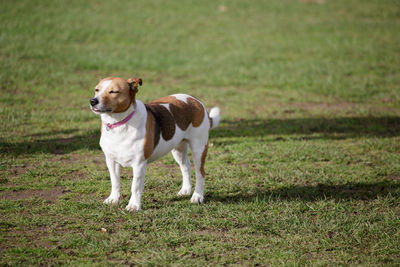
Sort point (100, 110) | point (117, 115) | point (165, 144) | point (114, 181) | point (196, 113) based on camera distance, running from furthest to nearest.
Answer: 1. point (196, 113)
2. point (114, 181)
3. point (165, 144)
4. point (117, 115)
5. point (100, 110)

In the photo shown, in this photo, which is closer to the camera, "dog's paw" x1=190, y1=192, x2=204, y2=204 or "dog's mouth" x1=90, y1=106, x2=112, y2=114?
"dog's mouth" x1=90, y1=106, x2=112, y2=114

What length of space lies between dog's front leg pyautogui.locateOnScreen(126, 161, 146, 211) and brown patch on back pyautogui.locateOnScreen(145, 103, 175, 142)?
13.6 inches

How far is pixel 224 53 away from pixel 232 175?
412 inches

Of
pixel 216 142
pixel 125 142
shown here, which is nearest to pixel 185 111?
pixel 125 142

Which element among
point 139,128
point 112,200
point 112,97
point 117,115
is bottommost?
point 112,200

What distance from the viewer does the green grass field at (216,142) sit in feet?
17.7

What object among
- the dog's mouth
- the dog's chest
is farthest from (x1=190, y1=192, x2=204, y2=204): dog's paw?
the dog's mouth

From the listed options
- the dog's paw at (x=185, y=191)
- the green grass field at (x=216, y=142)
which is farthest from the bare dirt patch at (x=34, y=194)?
the dog's paw at (x=185, y=191)

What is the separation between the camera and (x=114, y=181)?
618 cm

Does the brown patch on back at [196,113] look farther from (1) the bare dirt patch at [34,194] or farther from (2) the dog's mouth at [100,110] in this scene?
(1) the bare dirt patch at [34,194]

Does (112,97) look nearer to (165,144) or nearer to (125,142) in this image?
(125,142)

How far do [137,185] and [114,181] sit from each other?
16.5 inches

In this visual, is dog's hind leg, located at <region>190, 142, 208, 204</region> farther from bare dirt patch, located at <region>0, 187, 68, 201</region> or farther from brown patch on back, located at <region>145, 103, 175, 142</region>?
bare dirt patch, located at <region>0, 187, 68, 201</region>

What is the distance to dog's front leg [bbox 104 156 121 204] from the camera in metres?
6.08
